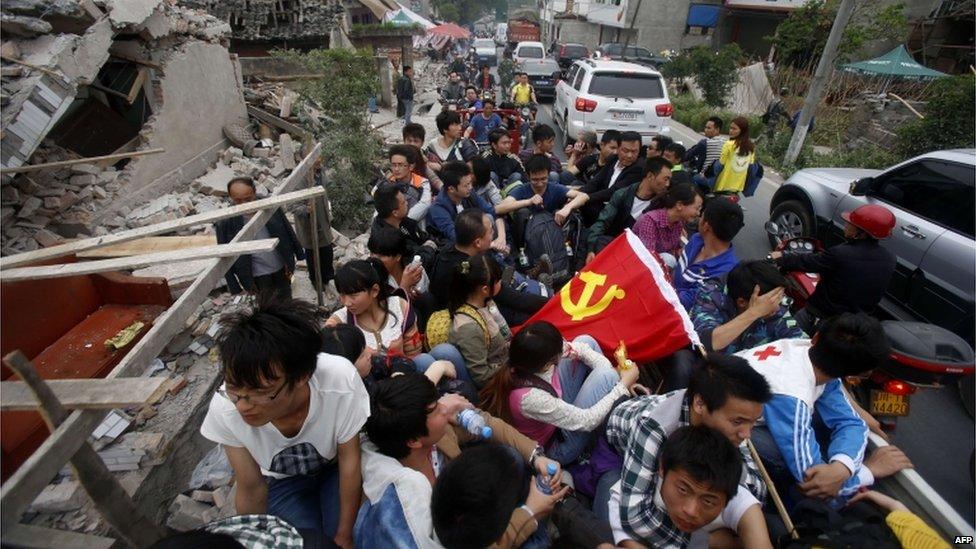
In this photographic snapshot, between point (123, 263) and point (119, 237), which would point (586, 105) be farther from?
point (123, 263)

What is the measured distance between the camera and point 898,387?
8.99 feet

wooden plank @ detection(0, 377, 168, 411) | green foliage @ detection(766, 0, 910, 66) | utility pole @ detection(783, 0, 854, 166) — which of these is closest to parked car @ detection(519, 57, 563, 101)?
green foliage @ detection(766, 0, 910, 66)

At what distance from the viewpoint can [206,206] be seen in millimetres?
6855

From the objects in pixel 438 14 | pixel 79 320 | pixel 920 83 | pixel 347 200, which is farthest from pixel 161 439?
pixel 438 14

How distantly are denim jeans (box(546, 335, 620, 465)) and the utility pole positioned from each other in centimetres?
934

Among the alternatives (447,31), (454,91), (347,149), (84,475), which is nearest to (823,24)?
(454,91)

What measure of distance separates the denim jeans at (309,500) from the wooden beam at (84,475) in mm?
503

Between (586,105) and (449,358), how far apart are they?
25.4ft

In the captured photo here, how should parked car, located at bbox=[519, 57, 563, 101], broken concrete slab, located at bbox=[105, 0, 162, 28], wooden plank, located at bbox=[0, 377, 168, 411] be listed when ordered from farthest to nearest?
parked car, located at bbox=[519, 57, 563, 101], broken concrete slab, located at bbox=[105, 0, 162, 28], wooden plank, located at bbox=[0, 377, 168, 411]

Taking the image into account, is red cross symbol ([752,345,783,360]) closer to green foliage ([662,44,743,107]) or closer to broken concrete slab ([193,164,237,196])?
broken concrete slab ([193,164,237,196])

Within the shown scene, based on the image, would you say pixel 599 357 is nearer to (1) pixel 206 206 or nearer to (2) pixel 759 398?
(2) pixel 759 398

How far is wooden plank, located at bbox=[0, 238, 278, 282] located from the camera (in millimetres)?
2007

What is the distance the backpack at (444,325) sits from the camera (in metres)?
2.71

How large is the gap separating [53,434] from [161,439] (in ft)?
6.66
